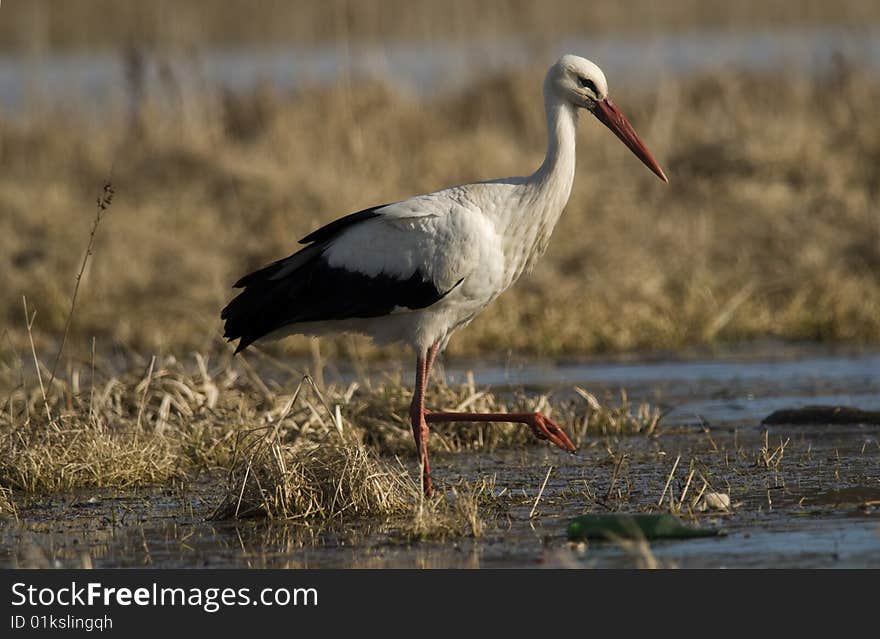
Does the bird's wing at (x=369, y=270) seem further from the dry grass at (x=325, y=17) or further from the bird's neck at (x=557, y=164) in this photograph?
the dry grass at (x=325, y=17)

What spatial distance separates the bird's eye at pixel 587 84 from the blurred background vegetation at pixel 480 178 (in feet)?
10.9

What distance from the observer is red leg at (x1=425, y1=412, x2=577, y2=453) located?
6.75 metres

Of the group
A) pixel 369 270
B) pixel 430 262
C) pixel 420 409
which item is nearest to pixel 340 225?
pixel 369 270

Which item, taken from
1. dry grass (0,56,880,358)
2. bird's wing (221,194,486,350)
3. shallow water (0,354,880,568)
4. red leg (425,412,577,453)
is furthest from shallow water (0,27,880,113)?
red leg (425,412,577,453)

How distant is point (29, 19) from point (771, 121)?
14638mm

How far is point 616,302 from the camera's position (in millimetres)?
10750

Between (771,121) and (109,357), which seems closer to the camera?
(109,357)

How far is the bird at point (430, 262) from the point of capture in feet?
21.8

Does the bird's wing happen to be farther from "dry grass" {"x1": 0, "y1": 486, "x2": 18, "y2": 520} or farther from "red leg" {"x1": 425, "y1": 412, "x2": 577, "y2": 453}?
"dry grass" {"x1": 0, "y1": 486, "x2": 18, "y2": 520}

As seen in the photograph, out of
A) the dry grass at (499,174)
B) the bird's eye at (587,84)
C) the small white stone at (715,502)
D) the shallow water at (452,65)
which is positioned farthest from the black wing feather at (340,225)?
the shallow water at (452,65)

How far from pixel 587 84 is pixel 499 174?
23.0 feet

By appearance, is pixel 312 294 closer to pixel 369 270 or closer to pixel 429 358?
pixel 369 270
